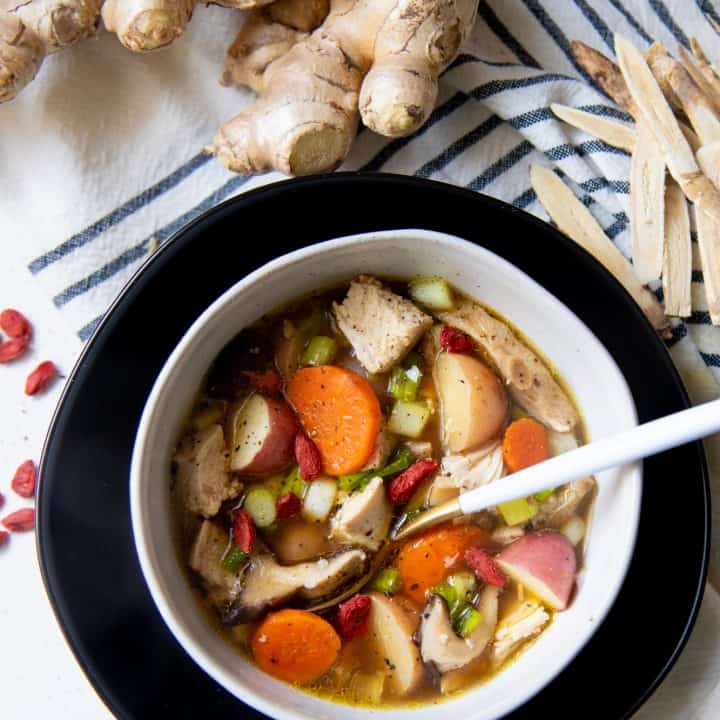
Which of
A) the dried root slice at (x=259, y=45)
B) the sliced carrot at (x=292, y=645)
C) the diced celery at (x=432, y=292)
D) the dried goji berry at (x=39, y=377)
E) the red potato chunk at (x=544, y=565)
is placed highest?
the dried root slice at (x=259, y=45)

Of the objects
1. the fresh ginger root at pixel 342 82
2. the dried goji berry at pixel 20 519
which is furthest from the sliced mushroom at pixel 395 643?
the fresh ginger root at pixel 342 82

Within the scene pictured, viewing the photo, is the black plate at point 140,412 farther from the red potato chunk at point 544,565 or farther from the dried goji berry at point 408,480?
the dried goji berry at point 408,480

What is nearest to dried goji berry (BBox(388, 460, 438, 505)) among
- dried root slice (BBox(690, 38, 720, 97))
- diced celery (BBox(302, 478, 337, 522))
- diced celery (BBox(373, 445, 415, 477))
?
diced celery (BBox(373, 445, 415, 477))

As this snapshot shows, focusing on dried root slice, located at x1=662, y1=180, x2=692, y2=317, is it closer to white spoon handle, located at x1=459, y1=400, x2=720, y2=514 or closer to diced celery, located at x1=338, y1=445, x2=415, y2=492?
white spoon handle, located at x1=459, y1=400, x2=720, y2=514

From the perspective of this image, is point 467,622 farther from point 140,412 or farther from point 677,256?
point 677,256

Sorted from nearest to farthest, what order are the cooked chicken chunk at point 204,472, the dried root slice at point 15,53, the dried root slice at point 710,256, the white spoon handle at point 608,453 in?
1. the white spoon handle at point 608,453
2. the cooked chicken chunk at point 204,472
3. the dried root slice at point 15,53
4. the dried root slice at point 710,256

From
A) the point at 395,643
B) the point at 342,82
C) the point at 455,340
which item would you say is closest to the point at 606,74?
the point at 342,82
